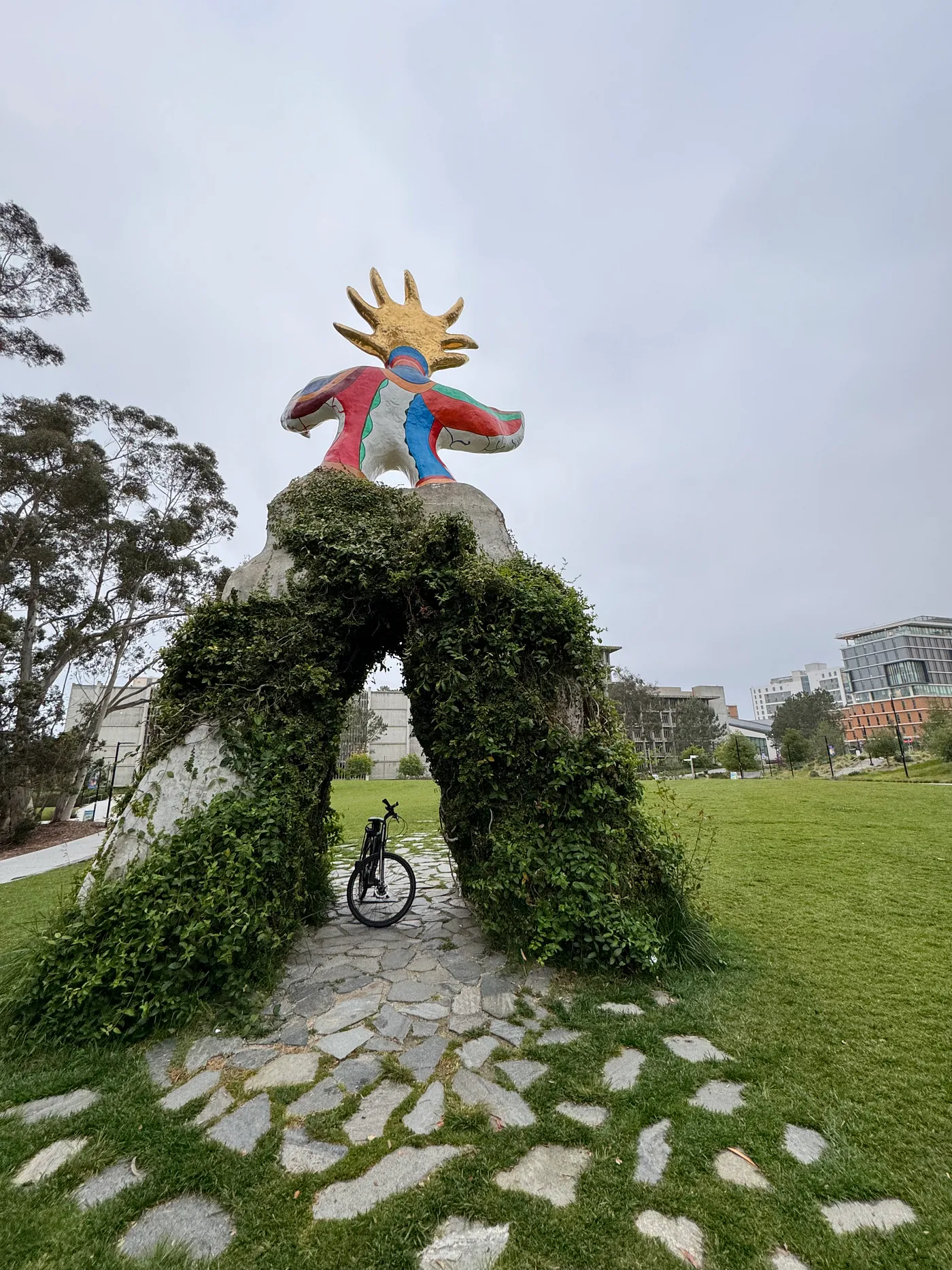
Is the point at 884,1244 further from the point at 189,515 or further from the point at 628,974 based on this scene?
the point at 189,515

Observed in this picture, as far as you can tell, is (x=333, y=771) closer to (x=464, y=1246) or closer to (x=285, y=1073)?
(x=285, y=1073)

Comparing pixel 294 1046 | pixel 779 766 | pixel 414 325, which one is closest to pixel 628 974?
pixel 294 1046

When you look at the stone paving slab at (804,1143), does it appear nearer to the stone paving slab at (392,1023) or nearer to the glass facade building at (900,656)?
the stone paving slab at (392,1023)

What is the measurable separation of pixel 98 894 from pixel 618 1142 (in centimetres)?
316

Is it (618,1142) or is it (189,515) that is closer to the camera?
(618,1142)

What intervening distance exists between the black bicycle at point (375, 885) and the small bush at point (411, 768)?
27.8m

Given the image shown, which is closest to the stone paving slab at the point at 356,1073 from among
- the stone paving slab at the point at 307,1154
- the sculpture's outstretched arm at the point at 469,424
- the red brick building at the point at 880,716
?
the stone paving slab at the point at 307,1154

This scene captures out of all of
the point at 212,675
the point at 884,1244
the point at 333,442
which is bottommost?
the point at 884,1244

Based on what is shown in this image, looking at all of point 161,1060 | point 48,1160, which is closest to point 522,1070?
point 161,1060

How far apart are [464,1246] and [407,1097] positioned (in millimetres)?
876

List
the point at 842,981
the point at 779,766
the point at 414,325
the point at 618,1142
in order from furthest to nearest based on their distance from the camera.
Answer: the point at 779,766, the point at 414,325, the point at 842,981, the point at 618,1142

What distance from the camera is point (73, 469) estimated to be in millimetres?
13477

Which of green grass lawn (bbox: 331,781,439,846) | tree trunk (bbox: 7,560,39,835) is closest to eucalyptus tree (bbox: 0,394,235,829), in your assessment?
tree trunk (bbox: 7,560,39,835)

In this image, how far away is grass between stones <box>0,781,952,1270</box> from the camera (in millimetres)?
1771
